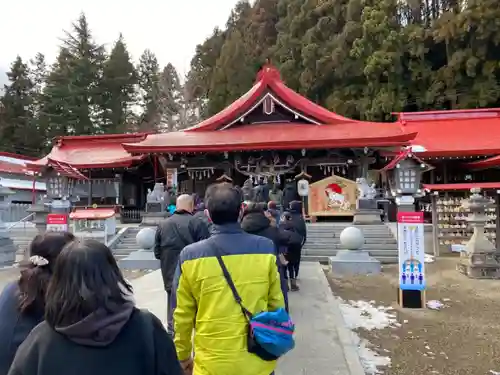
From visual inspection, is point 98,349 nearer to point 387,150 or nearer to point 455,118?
point 387,150

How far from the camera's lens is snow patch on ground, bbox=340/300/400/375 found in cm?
441

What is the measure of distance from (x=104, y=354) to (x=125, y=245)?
11.8 m

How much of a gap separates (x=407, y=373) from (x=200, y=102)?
33567 millimetres

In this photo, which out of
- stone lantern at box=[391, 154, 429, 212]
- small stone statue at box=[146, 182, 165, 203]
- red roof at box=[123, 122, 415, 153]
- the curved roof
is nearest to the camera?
stone lantern at box=[391, 154, 429, 212]

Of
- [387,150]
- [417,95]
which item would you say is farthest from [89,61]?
[387,150]

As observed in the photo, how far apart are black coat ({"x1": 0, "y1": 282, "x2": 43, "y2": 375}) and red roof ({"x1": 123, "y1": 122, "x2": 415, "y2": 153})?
43.6ft

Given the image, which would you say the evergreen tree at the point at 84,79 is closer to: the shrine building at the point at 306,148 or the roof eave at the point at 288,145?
the shrine building at the point at 306,148

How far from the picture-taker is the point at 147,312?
4.88ft

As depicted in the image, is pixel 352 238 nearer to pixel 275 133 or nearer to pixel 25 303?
pixel 275 133

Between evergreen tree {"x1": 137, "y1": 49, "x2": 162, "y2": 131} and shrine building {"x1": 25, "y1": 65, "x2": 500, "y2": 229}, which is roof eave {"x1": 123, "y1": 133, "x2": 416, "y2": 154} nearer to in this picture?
shrine building {"x1": 25, "y1": 65, "x2": 500, "y2": 229}

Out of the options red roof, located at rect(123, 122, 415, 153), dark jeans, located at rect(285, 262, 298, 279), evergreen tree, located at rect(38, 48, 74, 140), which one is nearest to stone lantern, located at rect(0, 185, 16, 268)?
red roof, located at rect(123, 122, 415, 153)

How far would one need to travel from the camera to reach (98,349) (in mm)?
1348

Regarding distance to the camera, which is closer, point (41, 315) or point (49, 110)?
point (41, 315)

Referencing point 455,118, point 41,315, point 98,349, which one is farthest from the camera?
point 455,118
